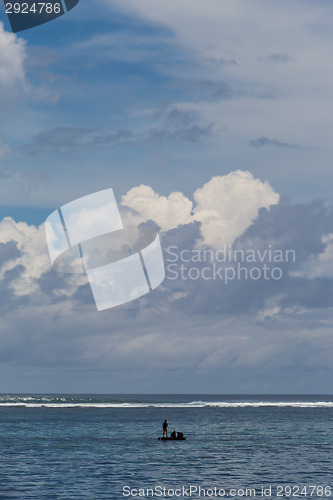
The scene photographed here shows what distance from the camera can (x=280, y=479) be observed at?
46.1m

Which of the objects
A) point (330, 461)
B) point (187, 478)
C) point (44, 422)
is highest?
point (187, 478)

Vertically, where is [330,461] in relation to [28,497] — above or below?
below

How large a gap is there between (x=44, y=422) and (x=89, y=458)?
153ft

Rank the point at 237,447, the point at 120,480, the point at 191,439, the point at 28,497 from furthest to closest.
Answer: the point at 191,439, the point at 237,447, the point at 120,480, the point at 28,497

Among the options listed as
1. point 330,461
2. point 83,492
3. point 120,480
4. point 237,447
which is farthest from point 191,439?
point 83,492

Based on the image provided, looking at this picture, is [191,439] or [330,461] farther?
[191,439]

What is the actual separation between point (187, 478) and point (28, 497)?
490 inches

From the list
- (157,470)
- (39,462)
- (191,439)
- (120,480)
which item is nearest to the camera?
(120,480)

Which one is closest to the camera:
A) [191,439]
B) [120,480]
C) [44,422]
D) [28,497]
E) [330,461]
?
[28,497]

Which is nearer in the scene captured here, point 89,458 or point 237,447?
point 89,458

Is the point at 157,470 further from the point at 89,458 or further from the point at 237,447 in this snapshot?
the point at 237,447

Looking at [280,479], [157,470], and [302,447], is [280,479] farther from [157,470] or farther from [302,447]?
[302,447]

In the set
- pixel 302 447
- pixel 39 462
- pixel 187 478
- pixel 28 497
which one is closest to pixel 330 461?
pixel 302 447

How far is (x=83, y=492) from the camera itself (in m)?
39.9
